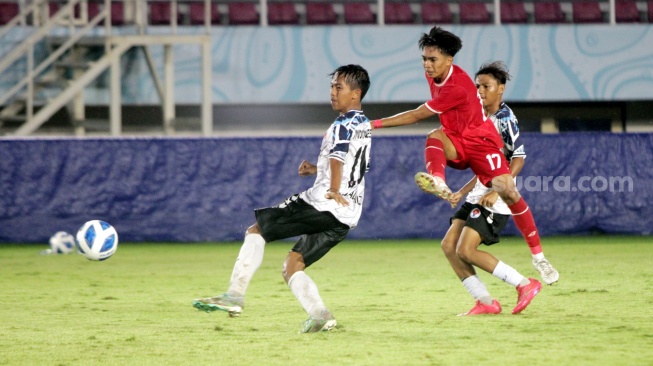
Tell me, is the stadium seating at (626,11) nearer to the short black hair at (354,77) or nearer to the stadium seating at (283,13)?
the stadium seating at (283,13)

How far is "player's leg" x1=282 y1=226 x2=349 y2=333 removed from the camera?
23.9 ft

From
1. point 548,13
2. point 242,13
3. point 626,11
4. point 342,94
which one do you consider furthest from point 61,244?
point 626,11

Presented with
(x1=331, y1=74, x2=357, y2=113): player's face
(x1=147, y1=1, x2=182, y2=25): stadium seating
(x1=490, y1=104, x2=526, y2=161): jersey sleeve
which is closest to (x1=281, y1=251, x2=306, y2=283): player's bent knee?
(x1=331, y1=74, x2=357, y2=113): player's face

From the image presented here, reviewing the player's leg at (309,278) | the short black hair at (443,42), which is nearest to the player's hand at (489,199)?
the short black hair at (443,42)

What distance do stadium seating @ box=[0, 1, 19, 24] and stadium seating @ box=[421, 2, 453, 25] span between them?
26.2 ft

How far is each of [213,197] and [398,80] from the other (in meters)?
4.97

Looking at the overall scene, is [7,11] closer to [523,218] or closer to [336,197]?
[523,218]

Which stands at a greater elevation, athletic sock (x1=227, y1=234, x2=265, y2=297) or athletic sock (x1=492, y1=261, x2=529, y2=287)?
athletic sock (x1=227, y1=234, x2=265, y2=297)

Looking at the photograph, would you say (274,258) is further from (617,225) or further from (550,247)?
(617,225)

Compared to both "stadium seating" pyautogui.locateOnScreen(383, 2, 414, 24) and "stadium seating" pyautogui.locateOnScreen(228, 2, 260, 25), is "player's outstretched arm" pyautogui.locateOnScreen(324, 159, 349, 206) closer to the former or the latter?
"stadium seating" pyautogui.locateOnScreen(228, 2, 260, 25)

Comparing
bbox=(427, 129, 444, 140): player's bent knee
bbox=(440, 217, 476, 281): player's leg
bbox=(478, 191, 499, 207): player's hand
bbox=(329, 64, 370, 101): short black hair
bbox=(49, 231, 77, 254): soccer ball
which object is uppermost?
bbox=(329, 64, 370, 101): short black hair

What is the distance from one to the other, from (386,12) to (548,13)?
3.28 metres

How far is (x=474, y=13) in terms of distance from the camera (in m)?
21.7

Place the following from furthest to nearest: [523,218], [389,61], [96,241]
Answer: [389,61] < [96,241] < [523,218]
